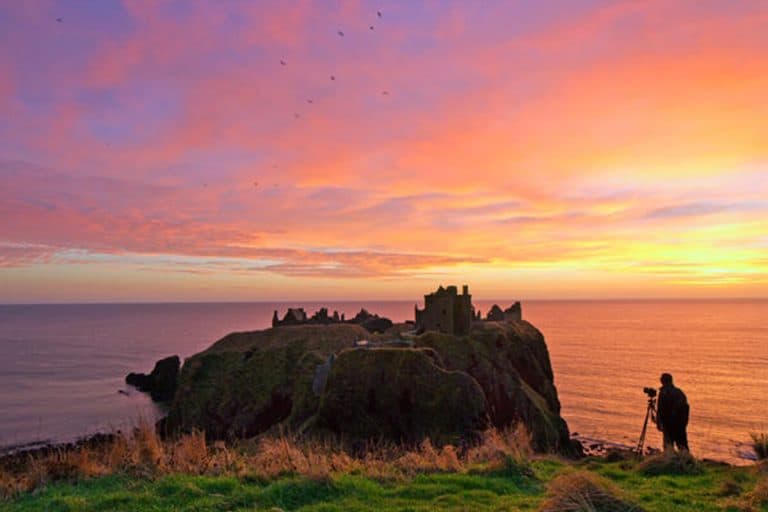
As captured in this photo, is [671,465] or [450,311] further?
[450,311]

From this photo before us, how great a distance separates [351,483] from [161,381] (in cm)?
9266

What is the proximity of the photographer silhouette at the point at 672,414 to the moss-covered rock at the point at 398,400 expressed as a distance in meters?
19.2

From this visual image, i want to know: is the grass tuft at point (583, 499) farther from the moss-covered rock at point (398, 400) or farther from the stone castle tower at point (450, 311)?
the stone castle tower at point (450, 311)

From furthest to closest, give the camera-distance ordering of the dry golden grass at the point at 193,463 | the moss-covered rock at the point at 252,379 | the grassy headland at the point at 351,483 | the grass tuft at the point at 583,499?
the moss-covered rock at the point at 252,379
the dry golden grass at the point at 193,463
the grassy headland at the point at 351,483
the grass tuft at the point at 583,499

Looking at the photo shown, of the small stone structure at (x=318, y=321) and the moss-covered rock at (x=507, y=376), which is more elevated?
the small stone structure at (x=318, y=321)

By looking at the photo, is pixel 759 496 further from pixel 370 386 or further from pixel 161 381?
pixel 161 381

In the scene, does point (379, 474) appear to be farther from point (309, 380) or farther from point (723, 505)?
point (309, 380)

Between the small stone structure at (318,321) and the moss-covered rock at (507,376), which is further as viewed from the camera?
the small stone structure at (318,321)

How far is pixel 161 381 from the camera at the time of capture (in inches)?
3684

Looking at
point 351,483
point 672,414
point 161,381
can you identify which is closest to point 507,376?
point 672,414

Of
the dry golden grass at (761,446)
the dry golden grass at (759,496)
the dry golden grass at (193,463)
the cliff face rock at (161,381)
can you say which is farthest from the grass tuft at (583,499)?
the cliff face rock at (161,381)

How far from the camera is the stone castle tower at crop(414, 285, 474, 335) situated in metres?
60.3

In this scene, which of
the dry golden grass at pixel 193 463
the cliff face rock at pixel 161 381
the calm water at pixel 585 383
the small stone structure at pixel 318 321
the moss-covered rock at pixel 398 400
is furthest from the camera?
the cliff face rock at pixel 161 381

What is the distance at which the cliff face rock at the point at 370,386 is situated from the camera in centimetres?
3731
